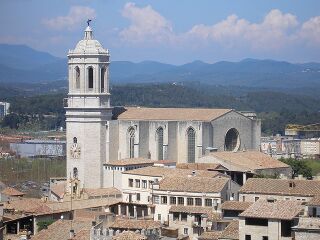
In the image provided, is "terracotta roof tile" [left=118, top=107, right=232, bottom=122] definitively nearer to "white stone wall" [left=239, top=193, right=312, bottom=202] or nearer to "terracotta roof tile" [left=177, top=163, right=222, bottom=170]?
"terracotta roof tile" [left=177, top=163, right=222, bottom=170]

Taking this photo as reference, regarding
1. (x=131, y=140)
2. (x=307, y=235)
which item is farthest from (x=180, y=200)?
(x=307, y=235)

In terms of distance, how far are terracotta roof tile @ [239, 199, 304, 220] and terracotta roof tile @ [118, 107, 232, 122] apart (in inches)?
948

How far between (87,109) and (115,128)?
1.94 m

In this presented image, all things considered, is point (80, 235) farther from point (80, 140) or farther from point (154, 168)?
point (80, 140)

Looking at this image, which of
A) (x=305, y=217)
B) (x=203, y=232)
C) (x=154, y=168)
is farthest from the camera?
(x=154, y=168)

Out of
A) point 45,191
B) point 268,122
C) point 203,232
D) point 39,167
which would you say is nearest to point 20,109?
point 268,122

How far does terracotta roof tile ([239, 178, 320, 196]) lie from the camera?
4475 centimetres

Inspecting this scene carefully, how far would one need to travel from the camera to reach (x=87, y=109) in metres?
63.0

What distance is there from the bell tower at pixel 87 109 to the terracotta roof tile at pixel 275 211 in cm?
2667

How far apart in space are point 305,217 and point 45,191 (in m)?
33.2

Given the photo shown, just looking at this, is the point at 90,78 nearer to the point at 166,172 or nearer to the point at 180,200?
the point at 166,172

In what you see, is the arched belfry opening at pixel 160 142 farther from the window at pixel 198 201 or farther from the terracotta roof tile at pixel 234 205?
the terracotta roof tile at pixel 234 205

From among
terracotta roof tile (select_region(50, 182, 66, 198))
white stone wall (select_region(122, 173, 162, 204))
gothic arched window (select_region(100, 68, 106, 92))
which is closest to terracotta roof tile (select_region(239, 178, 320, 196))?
white stone wall (select_region(122, 173, 162, 204))

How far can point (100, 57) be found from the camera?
63.7 metres
